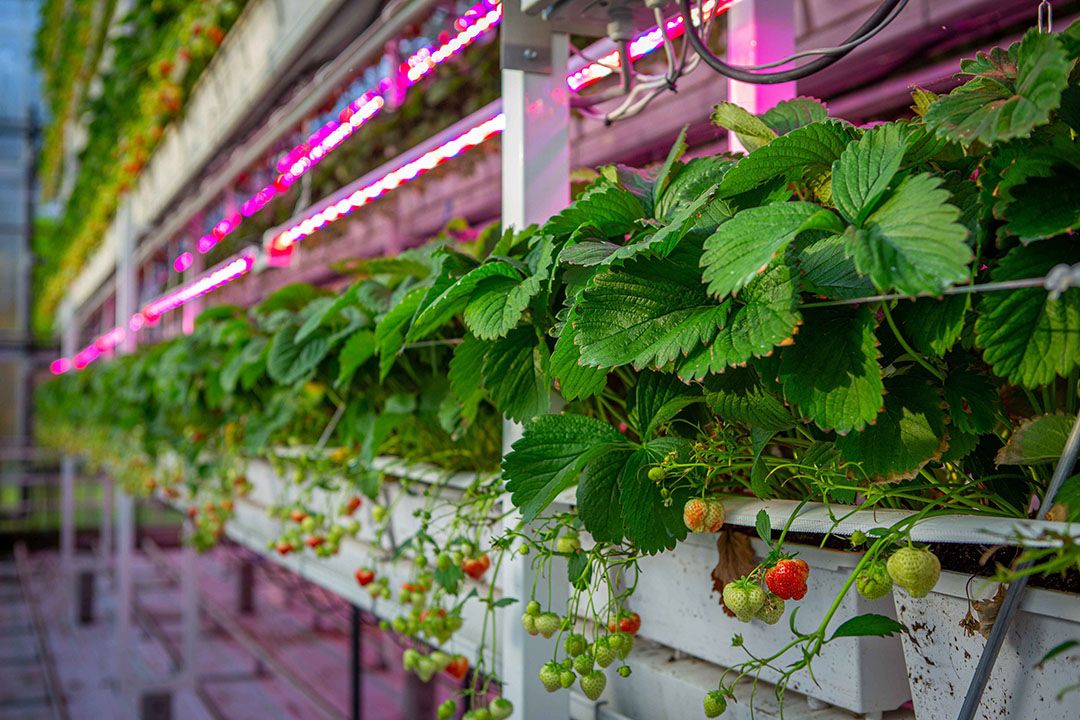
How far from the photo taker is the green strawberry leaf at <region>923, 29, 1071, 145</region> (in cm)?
38

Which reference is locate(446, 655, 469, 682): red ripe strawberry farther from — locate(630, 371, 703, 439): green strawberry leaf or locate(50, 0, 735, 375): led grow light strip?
locate(50, 0, 735, 375): led grow light strip

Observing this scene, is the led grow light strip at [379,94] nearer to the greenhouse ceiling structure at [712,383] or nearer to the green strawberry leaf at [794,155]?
the greenhouse ceiling structure at [712,383]

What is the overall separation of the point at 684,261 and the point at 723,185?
48 mm

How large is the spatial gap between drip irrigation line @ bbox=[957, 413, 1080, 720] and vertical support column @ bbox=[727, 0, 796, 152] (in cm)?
43

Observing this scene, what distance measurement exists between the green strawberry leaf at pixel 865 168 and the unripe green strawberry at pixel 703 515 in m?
0.18

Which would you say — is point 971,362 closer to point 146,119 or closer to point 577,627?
point 577,627

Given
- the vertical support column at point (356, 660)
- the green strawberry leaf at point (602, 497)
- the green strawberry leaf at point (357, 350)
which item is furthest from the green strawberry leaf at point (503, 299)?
the vertical support column at point (356, 660)

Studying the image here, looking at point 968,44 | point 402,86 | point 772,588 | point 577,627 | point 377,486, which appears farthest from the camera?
point 968,44

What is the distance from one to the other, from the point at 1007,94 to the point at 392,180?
1.13m

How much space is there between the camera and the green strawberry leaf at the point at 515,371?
2.24ft

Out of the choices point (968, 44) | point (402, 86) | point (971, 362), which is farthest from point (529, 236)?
point (968, 44)

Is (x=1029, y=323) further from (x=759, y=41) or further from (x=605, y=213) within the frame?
(x=759, y=41)

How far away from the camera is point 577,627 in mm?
806

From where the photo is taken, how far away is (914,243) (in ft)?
1.30
